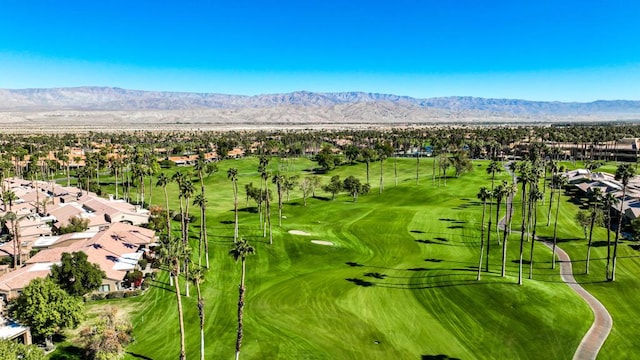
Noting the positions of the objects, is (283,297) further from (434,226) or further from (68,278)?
(434,226)

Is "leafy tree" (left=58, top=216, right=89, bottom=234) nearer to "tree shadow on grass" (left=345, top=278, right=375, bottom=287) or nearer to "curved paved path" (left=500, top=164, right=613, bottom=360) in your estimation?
"tree shadow on grass" (left=345, top=278, right=375, bottom=287)

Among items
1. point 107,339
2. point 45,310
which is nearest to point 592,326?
point 107,339

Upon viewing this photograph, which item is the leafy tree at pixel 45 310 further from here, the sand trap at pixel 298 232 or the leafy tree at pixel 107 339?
the sand trap at pixel 298 232

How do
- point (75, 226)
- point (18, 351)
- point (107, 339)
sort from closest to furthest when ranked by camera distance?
1. point (18, 351)
2. point (107, 339)
3. point (75, 226)

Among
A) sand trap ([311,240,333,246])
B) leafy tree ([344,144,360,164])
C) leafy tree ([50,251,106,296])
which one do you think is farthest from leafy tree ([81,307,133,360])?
leafy tree ([344,144,360,164])

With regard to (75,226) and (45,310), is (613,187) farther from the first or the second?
(75,226)

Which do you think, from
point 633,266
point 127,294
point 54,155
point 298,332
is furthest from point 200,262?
point 54,155
